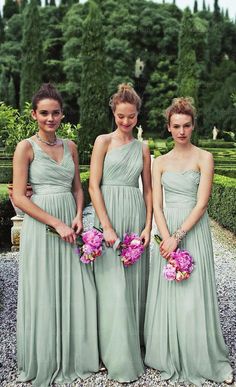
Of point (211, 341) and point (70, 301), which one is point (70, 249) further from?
point (211, 341)

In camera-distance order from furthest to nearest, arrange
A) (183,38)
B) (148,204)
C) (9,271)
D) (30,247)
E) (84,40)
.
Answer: (183,38)
(84,40)
(9,271)
(148,204)
(30,247)

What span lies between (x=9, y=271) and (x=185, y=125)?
3.12m

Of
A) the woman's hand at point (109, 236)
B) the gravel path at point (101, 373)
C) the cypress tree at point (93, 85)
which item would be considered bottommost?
the gravel path at point (101, 373)

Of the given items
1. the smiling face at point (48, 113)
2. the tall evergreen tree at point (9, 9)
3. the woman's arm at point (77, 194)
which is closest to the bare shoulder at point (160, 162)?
the woman's arm at point (77, 194)

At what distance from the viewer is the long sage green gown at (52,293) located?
8.04 ft

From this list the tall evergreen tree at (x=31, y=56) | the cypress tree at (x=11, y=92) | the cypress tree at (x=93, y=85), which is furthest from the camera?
the cypress tree at (x=11, y=92)

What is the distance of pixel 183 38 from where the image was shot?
26984mm

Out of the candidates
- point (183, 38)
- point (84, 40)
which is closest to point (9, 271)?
point (84, 40)

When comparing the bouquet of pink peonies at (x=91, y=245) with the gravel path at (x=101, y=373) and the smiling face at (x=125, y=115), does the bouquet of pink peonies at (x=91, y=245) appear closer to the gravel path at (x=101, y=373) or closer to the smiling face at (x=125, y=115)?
the smiling face at (x=125, y=115)

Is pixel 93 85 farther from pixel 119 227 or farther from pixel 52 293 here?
pixel 52 293

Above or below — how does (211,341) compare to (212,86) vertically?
below

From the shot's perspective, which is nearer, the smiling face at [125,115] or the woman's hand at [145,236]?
the smiling face at [125,115]

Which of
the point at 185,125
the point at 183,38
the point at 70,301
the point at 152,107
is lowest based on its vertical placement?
the point at 70,301

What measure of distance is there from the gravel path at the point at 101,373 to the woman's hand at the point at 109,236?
821 mm
